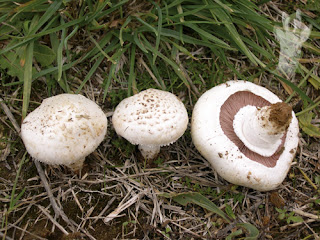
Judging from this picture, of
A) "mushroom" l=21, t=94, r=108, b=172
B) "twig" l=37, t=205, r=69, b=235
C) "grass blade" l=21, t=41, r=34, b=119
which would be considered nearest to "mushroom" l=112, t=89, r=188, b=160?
"mushroom" l=21, t=94, r=108, b=172

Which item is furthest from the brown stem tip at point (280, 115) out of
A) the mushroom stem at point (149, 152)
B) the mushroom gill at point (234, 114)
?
the mushroom stem at point (149, 152)

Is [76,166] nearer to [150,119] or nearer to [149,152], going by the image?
[149,152]

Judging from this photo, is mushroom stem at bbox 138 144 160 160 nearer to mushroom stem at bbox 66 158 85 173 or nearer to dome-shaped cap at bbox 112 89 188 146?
dome-shaped cap at bbox 112 89 188 146

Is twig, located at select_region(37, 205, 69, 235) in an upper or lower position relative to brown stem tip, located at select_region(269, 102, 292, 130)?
lower

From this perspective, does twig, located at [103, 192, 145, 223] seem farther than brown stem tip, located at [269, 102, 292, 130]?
Yes

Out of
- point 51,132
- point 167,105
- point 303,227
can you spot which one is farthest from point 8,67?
point 303,227

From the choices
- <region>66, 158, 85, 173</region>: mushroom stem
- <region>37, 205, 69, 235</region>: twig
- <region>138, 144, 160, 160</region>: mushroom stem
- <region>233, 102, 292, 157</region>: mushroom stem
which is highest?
<region>233, 102, 292, 157</region>: mushroom stem

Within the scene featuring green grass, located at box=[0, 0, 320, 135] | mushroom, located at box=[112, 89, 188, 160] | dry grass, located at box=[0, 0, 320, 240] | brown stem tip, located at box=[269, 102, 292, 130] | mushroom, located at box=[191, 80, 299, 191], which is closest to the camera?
brown stem tip, located at box=[269, 102, 292, 130]
